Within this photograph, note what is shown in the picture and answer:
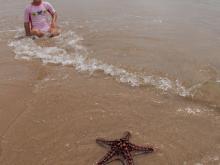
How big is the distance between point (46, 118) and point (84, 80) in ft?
5.57

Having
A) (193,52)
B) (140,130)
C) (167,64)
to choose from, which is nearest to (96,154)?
(140,130)

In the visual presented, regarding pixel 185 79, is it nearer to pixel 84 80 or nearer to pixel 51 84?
pixel 84 80

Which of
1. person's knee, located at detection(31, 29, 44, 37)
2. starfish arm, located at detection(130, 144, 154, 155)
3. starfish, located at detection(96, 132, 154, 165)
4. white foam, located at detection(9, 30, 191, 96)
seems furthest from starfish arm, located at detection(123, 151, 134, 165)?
person's knee, located at detection(31, 29, 44, 37)

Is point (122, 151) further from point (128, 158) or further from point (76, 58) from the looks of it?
point (76, 58)

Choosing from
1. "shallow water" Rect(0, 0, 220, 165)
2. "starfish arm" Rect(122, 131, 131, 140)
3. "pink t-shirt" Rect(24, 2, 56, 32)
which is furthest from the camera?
"pink t-shirt" Rect(24, 2, 56, 32)

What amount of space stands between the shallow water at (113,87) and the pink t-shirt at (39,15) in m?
0.57

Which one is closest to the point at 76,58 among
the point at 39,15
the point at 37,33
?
the point at 37,33

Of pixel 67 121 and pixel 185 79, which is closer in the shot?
pixel 67 121

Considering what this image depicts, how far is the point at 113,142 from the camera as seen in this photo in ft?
17.9

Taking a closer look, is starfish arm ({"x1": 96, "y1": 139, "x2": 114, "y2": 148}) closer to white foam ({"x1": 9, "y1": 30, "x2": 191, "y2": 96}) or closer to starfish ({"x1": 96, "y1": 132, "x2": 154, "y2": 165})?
starfish ({"x1": 96, "y1": 132, "x2": 154, "y2": 165})

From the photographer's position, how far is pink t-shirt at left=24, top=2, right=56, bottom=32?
10.9 meters

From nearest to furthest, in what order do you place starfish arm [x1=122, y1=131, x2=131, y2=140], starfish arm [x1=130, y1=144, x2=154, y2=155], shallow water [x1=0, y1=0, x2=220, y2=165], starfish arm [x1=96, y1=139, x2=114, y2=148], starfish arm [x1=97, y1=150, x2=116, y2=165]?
1. starfish arm [x1=97, y1=150, x2=116, y2=165]
2. starfish arm [x1=130, y1=144, x2=154, y2=155]
3. starfish arm [x1=96, y1=139, x2=114, y2=148]
4. starfish arm [x1=122, y1=131, x2=131, y2=140]
5. shallow water [x1=0, y1=0, x2=220, y2=165]

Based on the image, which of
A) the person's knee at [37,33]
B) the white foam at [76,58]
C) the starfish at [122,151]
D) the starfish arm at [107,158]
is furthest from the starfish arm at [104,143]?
the person's knee at [37,33]

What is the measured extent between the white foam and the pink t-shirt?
1.96 ft
